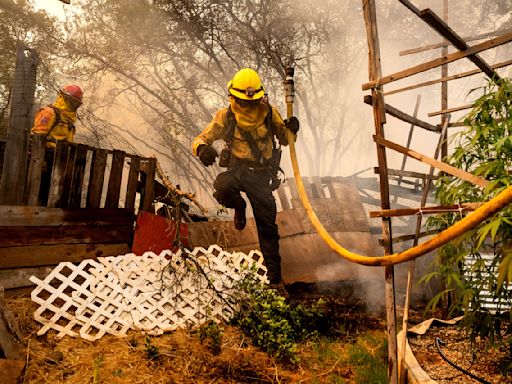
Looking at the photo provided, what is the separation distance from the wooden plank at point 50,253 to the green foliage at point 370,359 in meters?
3.31

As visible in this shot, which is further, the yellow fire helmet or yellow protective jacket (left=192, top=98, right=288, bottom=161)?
yellow protective jacket (left=192, top=98, right=288, bottom=161)

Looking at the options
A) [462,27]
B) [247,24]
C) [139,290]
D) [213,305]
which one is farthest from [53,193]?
[462,27]

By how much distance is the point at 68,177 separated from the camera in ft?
15.5

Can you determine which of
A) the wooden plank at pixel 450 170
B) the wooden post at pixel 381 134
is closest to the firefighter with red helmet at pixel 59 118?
the wooden post at pixel 381 134

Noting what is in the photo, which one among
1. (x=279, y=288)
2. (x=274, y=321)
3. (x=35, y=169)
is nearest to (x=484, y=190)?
(x=274, y=321)

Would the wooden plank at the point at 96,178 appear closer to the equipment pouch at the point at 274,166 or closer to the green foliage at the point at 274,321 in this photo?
the green foliage at the point at 274,321

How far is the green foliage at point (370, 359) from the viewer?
142 inches

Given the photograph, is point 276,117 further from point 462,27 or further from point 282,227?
point 462,27

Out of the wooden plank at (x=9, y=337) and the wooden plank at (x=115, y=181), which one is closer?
the wooden plank at (x=9, y=337)

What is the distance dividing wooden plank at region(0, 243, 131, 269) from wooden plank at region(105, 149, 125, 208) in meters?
0.59

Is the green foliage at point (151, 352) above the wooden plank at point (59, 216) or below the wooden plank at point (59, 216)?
below

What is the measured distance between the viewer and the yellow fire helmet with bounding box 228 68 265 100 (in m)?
5.19

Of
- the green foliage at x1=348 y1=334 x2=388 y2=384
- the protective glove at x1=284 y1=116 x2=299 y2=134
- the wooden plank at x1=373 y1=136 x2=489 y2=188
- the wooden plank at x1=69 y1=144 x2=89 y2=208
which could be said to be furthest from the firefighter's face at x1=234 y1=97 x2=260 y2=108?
the green foliage at x1=348 y1=334 x2=388 y2=384

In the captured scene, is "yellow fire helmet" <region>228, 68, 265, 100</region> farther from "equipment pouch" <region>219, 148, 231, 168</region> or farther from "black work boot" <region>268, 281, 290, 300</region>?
"black work boot" <region>268, 281, 290, 300</region>
